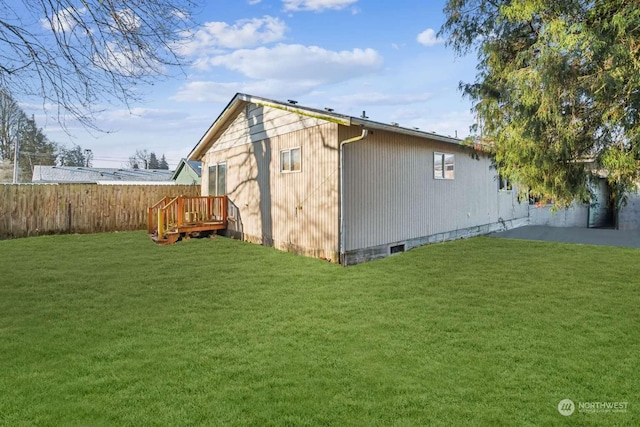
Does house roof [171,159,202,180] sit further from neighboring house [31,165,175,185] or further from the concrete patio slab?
the concrete patio slab

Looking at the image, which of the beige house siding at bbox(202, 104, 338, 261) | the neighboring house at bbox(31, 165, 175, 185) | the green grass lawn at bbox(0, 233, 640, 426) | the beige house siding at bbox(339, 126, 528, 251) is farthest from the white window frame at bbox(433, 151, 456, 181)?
the neighboring house at bbox(31, 165, 175, 185)

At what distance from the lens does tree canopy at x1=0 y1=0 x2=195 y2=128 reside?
15.6 ft

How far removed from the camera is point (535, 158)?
6.12 metres

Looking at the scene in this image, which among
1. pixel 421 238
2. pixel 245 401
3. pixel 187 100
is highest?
pixel 187 100

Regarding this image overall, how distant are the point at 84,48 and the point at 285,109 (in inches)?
186

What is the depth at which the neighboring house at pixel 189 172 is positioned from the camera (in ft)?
69.4

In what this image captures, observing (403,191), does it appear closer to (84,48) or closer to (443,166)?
(443,166)

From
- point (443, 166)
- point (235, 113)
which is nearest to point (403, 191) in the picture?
point (443, 166)

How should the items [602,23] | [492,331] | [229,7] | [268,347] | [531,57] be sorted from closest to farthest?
[268,347], [492,331], [602,23], [531,57], [229,7]

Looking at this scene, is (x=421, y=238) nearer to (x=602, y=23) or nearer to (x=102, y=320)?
(x=602, y=23)

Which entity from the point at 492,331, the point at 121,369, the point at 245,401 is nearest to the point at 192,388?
the point at 245,401

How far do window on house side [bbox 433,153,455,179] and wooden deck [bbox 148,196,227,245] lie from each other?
6.71 m

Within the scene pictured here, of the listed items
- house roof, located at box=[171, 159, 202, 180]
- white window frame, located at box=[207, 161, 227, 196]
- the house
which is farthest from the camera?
house roof, located at box=[171, 159, 202, 180]

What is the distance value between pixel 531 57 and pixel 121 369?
6991 millimetres
